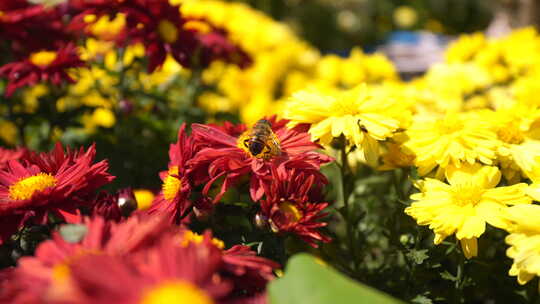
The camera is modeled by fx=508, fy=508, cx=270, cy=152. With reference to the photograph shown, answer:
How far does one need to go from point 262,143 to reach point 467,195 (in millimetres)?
403

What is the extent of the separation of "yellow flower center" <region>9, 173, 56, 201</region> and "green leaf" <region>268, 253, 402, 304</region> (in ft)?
1.72

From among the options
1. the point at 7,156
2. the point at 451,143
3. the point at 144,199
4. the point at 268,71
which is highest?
the point at 451,143

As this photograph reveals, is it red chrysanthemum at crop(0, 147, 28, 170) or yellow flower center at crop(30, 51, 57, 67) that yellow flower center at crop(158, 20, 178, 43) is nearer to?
yellow flower center at crop(30, 51, 57, 67)

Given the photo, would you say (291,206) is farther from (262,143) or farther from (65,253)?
(65,253)

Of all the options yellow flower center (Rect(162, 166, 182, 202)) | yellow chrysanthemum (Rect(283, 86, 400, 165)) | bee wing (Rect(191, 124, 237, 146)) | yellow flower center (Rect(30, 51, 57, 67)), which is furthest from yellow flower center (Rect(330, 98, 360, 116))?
yellow flower center (Rect(30, 51, 57, 67))

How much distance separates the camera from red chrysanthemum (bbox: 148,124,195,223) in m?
0.97

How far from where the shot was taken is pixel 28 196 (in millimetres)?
935

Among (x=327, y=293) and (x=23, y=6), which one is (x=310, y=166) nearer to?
(x=327, y=293)

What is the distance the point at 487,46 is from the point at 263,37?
1688 mm

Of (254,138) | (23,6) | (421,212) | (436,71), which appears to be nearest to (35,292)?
(254,138)

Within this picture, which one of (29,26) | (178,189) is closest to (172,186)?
(178,189)

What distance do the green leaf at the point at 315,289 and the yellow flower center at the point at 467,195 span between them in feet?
1.32

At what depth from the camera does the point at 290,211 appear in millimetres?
905

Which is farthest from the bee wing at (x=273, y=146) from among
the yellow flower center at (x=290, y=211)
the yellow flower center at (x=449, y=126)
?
the yellow flower center at (x=449, y=126)
